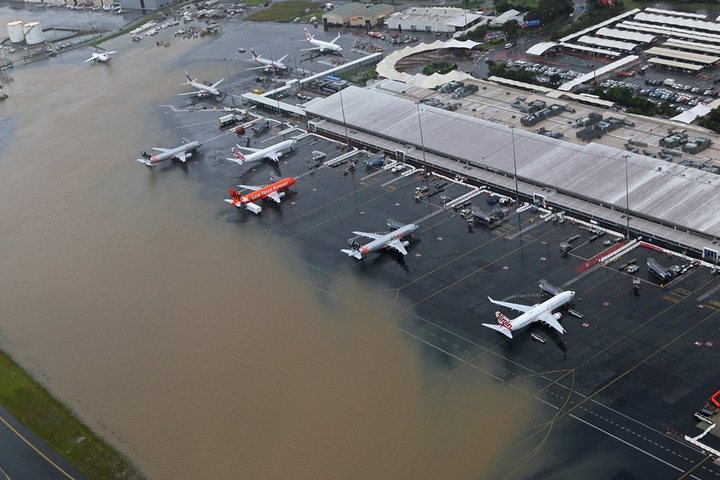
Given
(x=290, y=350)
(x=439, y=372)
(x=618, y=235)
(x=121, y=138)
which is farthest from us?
(x=121, y=138)

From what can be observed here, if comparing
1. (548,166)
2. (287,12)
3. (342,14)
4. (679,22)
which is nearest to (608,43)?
(679,22)

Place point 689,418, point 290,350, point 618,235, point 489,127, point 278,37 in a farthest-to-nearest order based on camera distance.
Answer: point 278,37 < point 489,127 < point 618,235 < point 290,350 < point 689,418

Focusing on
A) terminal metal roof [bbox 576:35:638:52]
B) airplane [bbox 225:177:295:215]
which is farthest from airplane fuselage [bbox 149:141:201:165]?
terminal metal roof [bbox 576:35:638:52]

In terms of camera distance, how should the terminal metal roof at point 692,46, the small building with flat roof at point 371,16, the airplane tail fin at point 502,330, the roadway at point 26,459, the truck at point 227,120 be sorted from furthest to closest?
the small building with flat roof at point 371,16 < the truck at point 227,120 < the terminal metal roof at point 692,46 < the airplane tail fin at point 502,330 < the roadway at point 26,459

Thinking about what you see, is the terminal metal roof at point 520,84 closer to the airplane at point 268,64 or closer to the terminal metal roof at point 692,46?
the terminal metal roof at point 692,46

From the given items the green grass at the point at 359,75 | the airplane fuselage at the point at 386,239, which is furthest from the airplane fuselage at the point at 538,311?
the green grass at the point at 359,75

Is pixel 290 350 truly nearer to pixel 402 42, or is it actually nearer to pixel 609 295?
pixel 609 295

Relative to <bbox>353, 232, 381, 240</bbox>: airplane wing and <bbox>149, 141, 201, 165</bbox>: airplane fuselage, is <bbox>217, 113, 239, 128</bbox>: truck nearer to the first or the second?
<bbox>149, 141, 201, 165</bbox>: airplane fuselage

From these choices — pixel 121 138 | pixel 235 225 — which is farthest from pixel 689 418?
pixel 121 138
